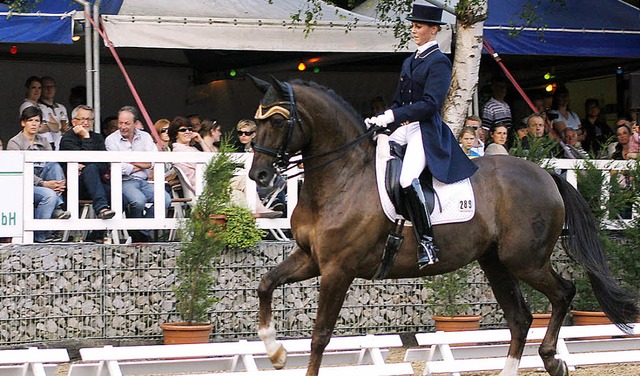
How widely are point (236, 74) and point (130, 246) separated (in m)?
7.00

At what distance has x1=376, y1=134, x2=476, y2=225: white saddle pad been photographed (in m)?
7.72

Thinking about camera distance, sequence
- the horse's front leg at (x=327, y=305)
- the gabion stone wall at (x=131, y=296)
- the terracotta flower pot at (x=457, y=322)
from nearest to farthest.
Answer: the horse's front leg at (x=327, y=305) < the gabion stone wall at (x=131, y=296) < the terracotta flower pot at (x=457, y=322)

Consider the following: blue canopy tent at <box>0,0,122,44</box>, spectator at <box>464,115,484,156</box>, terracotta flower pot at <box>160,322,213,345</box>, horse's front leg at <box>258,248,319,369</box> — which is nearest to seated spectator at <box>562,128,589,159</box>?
spectator at <box>464,115,484,156</box>

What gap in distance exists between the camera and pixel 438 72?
7809mm

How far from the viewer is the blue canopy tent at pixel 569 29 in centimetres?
1361

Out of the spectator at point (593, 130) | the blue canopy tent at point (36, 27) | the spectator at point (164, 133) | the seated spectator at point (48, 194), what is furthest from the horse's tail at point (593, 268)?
the spectator at point (593, 130)

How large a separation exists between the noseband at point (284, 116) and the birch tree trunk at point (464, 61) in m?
5.25

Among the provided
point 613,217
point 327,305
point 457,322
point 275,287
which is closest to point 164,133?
point 457,322

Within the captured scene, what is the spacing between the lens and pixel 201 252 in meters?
10.3

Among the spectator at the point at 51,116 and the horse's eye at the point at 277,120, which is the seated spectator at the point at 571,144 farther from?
the horse's eye at the point at 277,120

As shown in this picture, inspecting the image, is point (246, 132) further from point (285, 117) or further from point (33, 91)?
point (285, 117)

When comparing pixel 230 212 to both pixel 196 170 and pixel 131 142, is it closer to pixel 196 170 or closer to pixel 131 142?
pixel 196 170

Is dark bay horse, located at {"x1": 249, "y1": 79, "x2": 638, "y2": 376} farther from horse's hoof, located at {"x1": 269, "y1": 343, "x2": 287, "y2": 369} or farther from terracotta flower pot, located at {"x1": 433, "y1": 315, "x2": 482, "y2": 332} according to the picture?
terracotta flower pot, located at {"x1": 433, "y1": 315, "x2": 482, "y2": 332}

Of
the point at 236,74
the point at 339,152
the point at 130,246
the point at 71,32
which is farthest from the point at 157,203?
the point at 236,74
